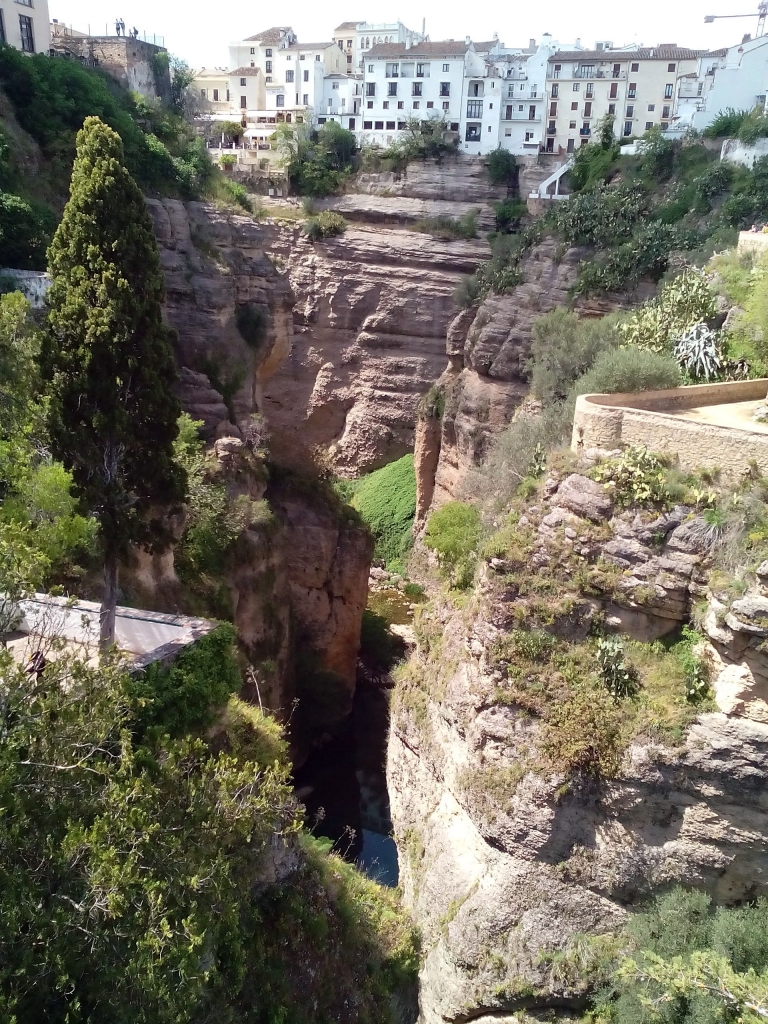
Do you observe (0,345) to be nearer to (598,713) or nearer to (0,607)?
(0,607)

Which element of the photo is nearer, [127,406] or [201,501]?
[127,406]

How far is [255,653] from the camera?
20.2 metres

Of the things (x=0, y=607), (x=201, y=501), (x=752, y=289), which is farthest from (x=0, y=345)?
(x=752, y=289)

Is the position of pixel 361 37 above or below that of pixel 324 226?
above

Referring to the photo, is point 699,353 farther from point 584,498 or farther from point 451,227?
point 451,227

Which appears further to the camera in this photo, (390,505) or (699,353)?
(390,505)

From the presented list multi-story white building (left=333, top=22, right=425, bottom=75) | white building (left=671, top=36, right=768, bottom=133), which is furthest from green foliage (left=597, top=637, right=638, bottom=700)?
multi-story white building (left=333, top=22, right=425, bottom=75)

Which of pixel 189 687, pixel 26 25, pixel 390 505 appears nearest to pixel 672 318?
pixel 189 687

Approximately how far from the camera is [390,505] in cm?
3794

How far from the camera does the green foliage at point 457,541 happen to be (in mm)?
17891

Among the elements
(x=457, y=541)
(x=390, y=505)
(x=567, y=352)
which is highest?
(x=567, y=352)

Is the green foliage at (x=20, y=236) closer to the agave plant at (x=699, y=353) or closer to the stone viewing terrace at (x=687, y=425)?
the stone viewing terrace at (x=687, y=425)

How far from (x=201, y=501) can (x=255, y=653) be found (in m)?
4.50

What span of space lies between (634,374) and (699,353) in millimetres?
3164
